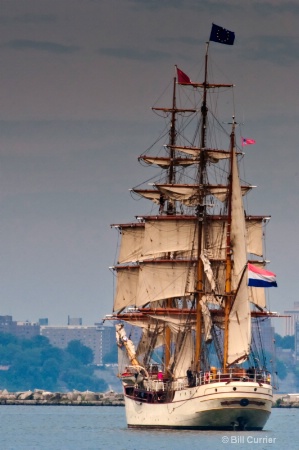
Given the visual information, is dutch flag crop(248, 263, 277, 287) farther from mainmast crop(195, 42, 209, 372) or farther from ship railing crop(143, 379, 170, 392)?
ship railing crop(143, 379, 170, 392)

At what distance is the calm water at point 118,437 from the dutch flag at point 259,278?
362 inches

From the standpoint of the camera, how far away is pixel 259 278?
130375 mm

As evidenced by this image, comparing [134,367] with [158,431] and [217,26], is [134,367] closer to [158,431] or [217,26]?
[158,431]

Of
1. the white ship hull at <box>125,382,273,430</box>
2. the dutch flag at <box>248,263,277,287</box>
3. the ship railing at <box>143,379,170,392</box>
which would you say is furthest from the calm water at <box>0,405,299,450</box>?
the dutch flag at <box>248,263,277,287</box>

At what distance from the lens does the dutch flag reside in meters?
130

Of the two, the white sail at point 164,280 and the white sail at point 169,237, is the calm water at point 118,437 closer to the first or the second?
the white sail at point 164,280

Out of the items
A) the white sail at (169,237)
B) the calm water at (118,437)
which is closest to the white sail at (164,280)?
the white sail at (169,237)

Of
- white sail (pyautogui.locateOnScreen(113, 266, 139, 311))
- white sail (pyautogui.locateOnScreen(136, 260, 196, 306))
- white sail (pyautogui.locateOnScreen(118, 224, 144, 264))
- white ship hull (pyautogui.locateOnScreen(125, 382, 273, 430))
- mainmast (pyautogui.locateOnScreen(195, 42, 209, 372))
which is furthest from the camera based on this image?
white sail (pyautogui.locateOnScreen(113, 266, 139, 311))

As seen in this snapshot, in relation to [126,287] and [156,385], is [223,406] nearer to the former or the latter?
[156,385]

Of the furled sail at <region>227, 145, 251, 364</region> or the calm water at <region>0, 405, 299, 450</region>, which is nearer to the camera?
the calm water at <region>0, 405, 299, 450</region>

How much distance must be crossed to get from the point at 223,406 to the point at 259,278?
881 centimetres

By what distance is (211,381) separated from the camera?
128375 mm

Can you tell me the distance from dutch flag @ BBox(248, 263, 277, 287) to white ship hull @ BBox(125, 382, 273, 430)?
6298mm

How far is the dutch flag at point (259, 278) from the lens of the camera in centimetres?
12975
